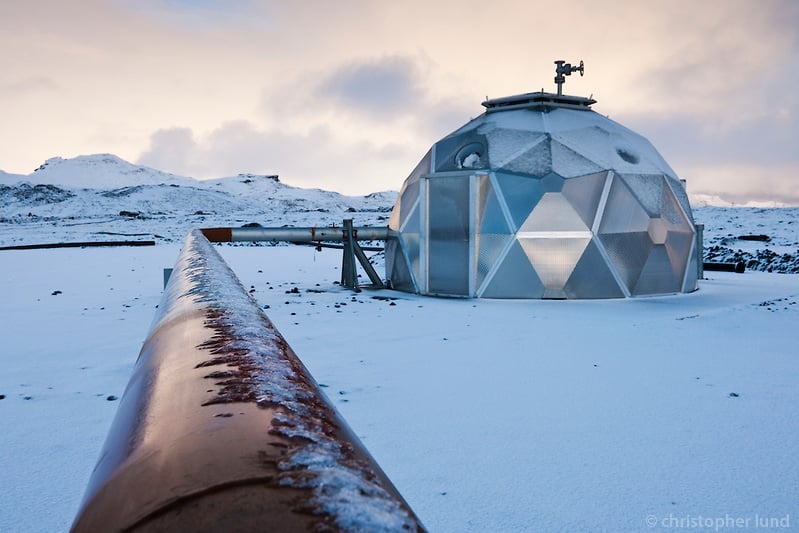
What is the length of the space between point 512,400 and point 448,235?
8662 millimetres

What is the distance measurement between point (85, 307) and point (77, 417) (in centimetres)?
733

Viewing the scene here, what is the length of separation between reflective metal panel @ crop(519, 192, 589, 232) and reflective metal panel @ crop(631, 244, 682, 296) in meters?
2.06

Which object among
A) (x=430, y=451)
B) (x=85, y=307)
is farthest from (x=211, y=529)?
(x=85, y=307)

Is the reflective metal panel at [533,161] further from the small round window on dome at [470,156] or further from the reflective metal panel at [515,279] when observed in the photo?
the reflective metal panel at [515,279]

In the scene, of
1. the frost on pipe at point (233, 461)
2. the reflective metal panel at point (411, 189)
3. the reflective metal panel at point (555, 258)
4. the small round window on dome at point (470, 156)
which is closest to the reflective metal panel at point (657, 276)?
the reflective metal panel at point (555, 258)

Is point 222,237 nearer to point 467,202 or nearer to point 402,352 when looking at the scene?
point 467,202

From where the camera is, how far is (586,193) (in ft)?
43.9

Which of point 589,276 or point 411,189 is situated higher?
point 411,189

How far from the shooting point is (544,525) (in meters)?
3.22

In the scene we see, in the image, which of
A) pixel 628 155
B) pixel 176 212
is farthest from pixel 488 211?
pixel 176 212

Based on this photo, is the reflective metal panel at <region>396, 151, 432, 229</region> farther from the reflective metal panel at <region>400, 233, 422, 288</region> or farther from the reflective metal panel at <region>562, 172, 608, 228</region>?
the reflective metal panel at <region>562, 172, 608, 228</region>

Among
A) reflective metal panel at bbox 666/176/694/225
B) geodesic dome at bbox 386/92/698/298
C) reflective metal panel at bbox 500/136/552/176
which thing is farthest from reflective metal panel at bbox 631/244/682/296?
reflective metal panel at bbox 500/136/552/176

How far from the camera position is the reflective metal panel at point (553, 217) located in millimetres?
13062

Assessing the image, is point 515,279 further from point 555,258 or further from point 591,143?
point 591,143
